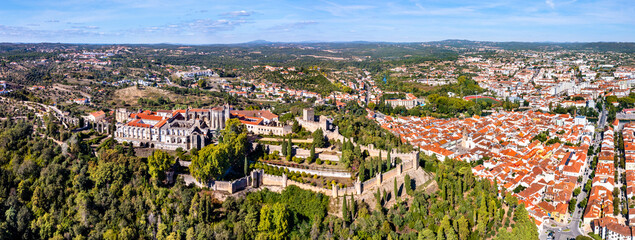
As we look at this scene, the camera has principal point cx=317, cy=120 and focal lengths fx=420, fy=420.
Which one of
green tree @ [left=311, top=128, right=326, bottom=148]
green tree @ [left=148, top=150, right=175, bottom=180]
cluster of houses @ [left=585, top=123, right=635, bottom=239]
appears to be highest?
green tree @ [left=311, top=128, right=326, bottom=148]

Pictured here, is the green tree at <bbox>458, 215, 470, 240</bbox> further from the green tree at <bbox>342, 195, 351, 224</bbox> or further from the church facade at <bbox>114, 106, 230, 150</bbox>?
the church facade at <bbox>114, 106, 230, 150</bbox>

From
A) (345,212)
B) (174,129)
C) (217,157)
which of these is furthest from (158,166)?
(345,212)

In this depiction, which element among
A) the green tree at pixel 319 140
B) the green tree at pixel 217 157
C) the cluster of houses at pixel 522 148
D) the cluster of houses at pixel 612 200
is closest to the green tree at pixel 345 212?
the green tree at pixel 217 157

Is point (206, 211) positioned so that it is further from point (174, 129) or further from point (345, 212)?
point (174, 129)

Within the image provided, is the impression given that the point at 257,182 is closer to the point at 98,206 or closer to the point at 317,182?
the point at 317,182

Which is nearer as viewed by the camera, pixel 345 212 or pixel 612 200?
pixel 345 212

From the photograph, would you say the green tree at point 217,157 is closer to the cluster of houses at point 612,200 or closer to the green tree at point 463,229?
the green tree at point 463,229

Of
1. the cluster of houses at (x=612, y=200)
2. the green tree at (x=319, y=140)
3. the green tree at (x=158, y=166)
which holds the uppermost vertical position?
the green tree at (x=319, y=140)

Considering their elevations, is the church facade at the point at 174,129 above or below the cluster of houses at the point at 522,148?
above

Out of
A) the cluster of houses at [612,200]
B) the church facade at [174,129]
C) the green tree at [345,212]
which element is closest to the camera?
the green tree at [345,212]

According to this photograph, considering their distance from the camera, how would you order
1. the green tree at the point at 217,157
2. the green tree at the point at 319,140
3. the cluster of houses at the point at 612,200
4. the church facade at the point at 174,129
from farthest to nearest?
the church facade at the point at 174,129, the green tree at the point at 319,140, the green tree at the point at 217,157, the cluster of houses at the point at 612,200

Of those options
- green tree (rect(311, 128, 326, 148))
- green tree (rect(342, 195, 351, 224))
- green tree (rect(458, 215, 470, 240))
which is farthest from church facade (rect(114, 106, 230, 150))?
green tree (rect(458, 215, 470, 240))
